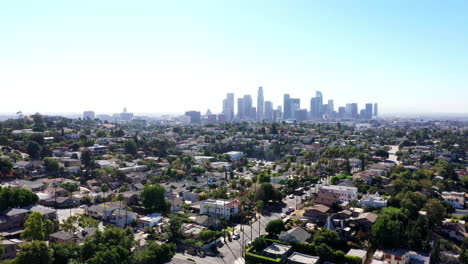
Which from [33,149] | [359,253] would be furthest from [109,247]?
[33,149]

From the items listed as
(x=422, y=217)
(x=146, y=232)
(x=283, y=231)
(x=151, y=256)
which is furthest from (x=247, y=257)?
(x=422, y=217)

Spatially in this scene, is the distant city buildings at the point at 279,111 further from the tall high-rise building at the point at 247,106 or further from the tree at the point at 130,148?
the tree at the point at 130,148

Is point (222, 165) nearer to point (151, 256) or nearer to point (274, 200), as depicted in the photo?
point (274, 200)

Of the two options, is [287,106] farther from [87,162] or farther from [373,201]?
[373,201]

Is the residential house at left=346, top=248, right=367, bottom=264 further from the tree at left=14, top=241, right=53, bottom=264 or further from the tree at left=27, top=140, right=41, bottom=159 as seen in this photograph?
the tree at left=27, top=140, right=41, bottom=159

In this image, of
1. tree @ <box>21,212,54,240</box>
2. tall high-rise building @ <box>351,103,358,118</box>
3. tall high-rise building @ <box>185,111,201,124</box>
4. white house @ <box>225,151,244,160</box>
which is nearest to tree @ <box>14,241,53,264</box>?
tree @ <box>21,212,54,240</box>
